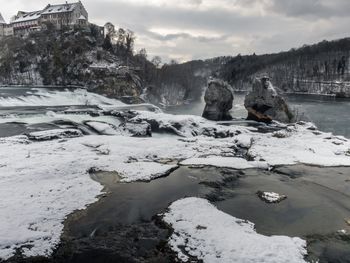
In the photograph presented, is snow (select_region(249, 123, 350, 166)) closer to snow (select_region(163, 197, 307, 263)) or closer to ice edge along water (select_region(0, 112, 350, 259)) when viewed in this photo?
ice edge along water (select_region(0, 112, 350, 259))

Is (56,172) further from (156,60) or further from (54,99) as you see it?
(156,60)

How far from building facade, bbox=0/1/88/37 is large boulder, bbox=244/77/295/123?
8529cm

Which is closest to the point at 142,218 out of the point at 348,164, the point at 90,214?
the point at 90,214

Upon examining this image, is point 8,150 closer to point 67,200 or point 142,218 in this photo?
point 67,200

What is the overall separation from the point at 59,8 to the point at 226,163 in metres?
119

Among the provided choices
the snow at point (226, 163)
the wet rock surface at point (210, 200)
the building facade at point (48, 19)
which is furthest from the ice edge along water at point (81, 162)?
the building facade at point (48, 19)

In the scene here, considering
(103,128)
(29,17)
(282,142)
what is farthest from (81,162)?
(29,17)

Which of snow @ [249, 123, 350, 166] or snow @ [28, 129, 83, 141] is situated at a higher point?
snow @ [28, 129, 83, 141]

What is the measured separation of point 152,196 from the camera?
17891mm

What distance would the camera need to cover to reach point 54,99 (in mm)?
65750

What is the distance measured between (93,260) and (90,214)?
12.1 feet

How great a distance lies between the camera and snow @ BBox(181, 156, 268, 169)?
2356 cm

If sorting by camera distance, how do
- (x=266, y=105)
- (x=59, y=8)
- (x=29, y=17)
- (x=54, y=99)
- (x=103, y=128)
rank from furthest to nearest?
(x=29, y=17) → (x=59, y=8) → (x=54, y=99) → (x=266, y=105) → (x=103, y=128)

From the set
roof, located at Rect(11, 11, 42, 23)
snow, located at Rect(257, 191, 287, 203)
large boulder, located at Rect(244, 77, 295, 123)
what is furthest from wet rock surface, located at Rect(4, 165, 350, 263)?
roof, located at Rect(11, 11, 42, 23)
